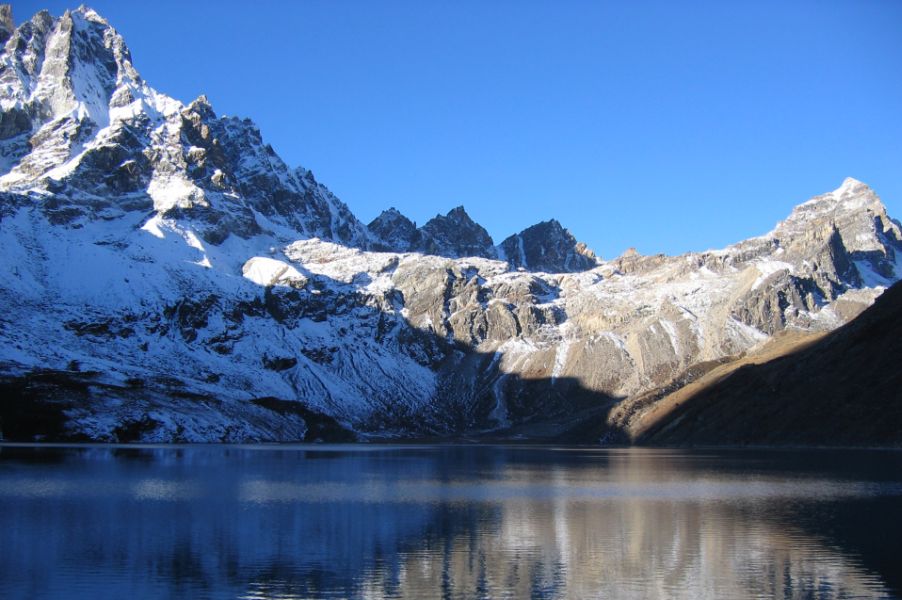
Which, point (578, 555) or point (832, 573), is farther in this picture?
point (578, 555)

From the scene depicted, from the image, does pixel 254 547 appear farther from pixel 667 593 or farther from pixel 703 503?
pixel 703 503

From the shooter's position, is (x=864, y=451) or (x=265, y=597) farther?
(x=864, y=451)

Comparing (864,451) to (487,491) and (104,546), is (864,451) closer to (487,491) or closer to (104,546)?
(487,491)

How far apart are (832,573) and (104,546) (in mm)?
49545

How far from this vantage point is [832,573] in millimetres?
57812

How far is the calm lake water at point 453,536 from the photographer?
54375 millimetres

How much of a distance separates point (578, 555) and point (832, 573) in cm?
1645

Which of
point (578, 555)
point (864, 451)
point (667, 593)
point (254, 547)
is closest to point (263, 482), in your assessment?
point (254, 547)

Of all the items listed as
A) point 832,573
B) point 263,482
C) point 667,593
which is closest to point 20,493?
point 263,482

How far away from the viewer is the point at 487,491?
377 ft

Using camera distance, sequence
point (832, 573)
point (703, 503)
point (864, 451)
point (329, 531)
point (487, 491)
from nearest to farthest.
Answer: point (832, 573) < point (329, 531) < point (703, 503) < point (487, 491) < point (864, 451)

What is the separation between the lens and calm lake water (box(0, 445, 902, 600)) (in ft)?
178

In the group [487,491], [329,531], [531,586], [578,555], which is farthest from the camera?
[487,491]

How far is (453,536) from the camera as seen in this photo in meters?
74.1
